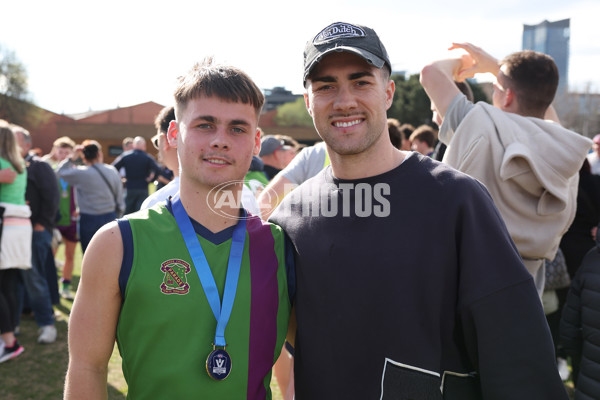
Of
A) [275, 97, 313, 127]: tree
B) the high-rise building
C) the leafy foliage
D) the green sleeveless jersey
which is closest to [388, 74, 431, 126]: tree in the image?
the leafy foliage

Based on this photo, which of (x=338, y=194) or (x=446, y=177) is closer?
(x=446, y=177)

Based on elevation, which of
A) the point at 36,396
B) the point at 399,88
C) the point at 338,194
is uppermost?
the point at 399,88

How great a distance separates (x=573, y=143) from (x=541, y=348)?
1.30m

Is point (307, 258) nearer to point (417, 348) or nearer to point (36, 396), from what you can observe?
point (417, 348)

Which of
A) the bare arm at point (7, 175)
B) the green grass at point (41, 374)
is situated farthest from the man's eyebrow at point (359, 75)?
the bare arm at point (7, 175)

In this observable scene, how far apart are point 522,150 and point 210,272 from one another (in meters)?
1.57

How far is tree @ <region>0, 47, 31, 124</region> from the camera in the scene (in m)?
39.8

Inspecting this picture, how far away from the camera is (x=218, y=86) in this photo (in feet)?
6.29

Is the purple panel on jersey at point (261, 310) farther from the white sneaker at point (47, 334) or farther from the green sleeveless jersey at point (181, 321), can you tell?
the white sneaker at point (47, 334)

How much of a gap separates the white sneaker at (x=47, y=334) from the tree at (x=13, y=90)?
40064 mm

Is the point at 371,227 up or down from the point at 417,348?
up

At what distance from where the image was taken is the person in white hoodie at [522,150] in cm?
236

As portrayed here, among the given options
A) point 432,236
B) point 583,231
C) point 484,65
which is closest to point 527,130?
point 484,65

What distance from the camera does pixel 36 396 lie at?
4.37 metres
